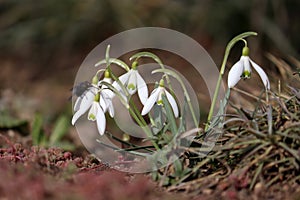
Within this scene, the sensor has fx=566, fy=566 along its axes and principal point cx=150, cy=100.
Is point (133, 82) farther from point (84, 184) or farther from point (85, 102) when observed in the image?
point (84, 184)

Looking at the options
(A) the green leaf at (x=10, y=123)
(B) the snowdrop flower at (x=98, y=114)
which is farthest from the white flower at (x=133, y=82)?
(A) the green leaf at (x=10, y=123)

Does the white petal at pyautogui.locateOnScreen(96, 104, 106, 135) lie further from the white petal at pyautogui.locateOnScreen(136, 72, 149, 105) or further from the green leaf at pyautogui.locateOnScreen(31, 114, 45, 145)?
the green leaf at pyautogui.locateOnScreen(31, 114, 45, 145)

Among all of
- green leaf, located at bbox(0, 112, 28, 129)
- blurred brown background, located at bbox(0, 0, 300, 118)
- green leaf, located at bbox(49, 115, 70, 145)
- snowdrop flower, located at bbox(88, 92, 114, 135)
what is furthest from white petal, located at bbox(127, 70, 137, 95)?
blurred brown background, located at bbox(0, 0, 300, 118)

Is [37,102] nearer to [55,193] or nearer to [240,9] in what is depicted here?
[240,9]

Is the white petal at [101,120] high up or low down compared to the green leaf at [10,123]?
up

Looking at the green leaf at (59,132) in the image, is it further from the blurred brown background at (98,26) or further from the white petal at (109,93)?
the blurred brown background at (98,26)

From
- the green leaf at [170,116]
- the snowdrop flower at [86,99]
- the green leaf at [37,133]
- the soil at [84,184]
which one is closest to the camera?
the soil at [84,184]

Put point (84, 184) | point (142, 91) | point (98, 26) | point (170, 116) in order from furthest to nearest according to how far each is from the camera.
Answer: point (98, 26), point (142, 91), point (170, 116), point (84, 184)

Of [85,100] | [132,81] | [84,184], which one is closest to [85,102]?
[85,100]
